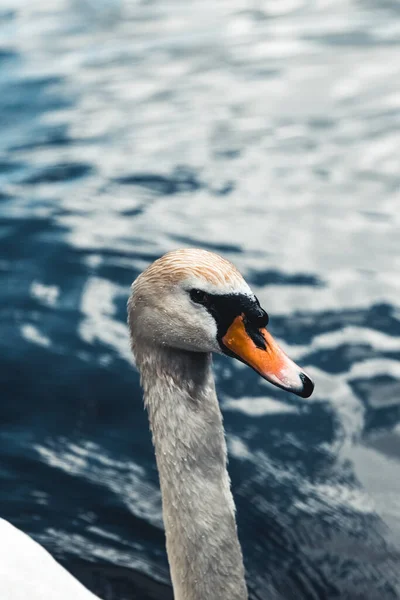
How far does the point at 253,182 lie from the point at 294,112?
5.55 ft

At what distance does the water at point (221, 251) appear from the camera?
5.17 metres

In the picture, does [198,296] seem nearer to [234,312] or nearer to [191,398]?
[234,312]

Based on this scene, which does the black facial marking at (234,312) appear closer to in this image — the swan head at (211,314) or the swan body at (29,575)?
the swan head at (211,314)

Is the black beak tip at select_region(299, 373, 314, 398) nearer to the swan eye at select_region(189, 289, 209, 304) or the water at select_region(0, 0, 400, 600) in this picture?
the swan eye at select_region(189, 289, 209, 304)

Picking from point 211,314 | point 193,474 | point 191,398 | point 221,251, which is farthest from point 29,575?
point 221,251

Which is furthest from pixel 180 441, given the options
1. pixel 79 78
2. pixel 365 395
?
pixel 79 78

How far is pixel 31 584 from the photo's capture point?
402 centimetres

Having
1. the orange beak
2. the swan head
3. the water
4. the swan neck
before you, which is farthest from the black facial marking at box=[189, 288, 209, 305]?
the water

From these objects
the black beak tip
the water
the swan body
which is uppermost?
the black beak tip

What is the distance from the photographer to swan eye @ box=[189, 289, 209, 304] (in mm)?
3618

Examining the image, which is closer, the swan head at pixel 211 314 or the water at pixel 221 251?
the swan head at pixel 211 314

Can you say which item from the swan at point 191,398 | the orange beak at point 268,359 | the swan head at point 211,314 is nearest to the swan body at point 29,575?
the swan at point 191,398

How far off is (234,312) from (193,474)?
0.68 metres

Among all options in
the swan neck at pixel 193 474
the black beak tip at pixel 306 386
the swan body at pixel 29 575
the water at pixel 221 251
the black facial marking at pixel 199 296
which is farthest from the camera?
the water at pixel 221 251
